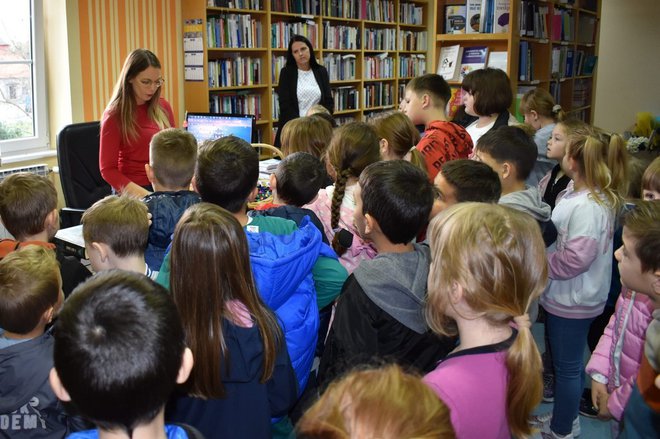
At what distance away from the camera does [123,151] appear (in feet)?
10.0

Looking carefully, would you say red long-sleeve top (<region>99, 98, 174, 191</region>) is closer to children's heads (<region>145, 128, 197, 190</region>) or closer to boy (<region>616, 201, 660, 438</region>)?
children's heads (<region>145, 128, 197, 190</region>)

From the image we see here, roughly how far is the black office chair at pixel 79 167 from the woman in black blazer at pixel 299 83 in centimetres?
171

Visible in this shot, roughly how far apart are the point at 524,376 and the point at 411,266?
52 cm

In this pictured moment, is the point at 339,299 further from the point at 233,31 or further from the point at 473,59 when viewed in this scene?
the point at 233,31

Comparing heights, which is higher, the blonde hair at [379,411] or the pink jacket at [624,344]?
the blonde hair at [379,411]

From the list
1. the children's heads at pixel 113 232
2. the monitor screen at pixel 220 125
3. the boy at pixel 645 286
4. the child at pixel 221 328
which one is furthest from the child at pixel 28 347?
the monitor screen at pixel 220 125

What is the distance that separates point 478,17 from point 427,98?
6.30 ft

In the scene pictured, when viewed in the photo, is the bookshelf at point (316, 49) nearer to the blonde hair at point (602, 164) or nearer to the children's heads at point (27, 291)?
the blonde hair at point (602, 164)

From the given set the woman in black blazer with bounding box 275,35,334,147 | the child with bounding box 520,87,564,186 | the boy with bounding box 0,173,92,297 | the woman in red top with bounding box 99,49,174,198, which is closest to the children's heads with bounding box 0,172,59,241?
the boy with bounding box 0,173,92,297

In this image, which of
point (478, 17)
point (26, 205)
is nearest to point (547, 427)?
point (26, 205)

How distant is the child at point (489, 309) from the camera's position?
114 cm

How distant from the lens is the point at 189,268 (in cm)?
138

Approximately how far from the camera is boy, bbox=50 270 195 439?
82 cm

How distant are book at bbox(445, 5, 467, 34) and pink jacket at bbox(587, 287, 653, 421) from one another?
3294mm
